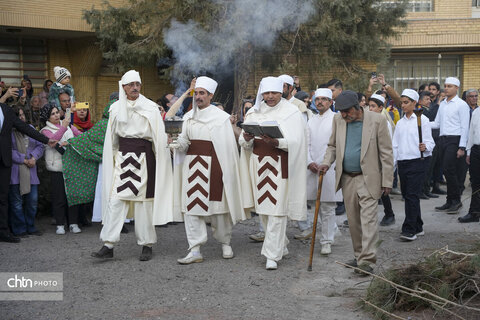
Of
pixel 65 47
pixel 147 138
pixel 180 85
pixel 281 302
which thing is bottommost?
pixel 281 302

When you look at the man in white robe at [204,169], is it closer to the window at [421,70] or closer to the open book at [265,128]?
the open book at [265,128]

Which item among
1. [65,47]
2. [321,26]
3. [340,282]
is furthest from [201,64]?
[340,282]

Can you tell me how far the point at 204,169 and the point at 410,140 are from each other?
119 inches

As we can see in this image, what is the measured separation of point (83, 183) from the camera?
8.77m

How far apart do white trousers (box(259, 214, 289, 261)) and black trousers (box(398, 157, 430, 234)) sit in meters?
2.15

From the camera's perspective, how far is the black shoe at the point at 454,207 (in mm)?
9945

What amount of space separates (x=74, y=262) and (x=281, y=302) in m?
2.78

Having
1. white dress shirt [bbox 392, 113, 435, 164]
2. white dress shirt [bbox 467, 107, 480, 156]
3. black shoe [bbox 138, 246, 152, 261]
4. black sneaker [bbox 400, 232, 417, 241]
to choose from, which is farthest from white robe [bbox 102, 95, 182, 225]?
white dress shirt [bbox 467, 107, 480, 156]

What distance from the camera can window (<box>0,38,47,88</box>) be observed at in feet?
53.5

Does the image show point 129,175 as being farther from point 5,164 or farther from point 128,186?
point 5,164

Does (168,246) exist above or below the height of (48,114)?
below

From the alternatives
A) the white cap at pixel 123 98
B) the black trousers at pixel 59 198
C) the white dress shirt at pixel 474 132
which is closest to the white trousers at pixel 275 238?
the white cap at pixel 123 98

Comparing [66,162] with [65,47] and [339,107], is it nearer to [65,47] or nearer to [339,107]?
[339,107]

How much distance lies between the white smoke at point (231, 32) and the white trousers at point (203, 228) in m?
6.95
